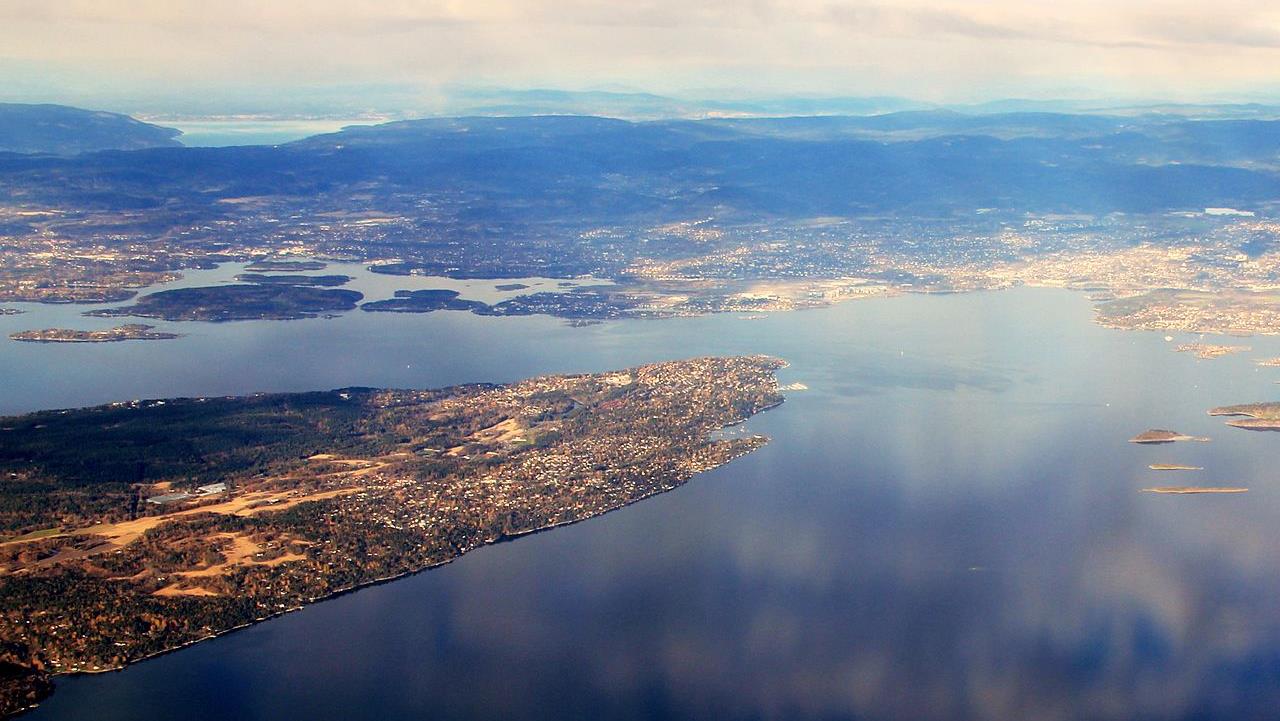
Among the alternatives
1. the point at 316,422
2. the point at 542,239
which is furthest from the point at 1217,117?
the point at 316,422

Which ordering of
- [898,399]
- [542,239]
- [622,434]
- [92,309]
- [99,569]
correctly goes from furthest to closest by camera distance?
[542,239]
[92,309]
[898,399]
[622,434]
[99,569]

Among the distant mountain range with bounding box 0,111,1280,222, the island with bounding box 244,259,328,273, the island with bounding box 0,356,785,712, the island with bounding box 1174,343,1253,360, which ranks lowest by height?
the island with bounding box 0,356,785,712

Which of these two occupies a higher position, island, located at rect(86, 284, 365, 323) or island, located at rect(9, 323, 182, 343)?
island, located at rect(86, 284, 365, 323)

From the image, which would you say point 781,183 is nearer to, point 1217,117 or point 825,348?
point 825,348

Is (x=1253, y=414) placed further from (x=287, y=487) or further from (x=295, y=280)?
(x=295, y=280)

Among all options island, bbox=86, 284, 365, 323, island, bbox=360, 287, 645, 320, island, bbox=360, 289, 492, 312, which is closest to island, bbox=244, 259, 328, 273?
island, bbox=86, 284, 365, 323

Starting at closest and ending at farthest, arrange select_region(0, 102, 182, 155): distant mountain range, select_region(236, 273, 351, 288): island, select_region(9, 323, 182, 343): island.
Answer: select_region(9, 323, 182, 343): island, select_region(236, 273, 351, 288): island, select_region(0, 102, 182, 155): distant mountain range

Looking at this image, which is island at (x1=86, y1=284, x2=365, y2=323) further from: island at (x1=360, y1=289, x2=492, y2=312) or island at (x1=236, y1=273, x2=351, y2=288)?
island at (x1=360, y1=289, x2=492, y2=312)

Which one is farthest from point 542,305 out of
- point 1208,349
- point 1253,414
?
point 1253,414
